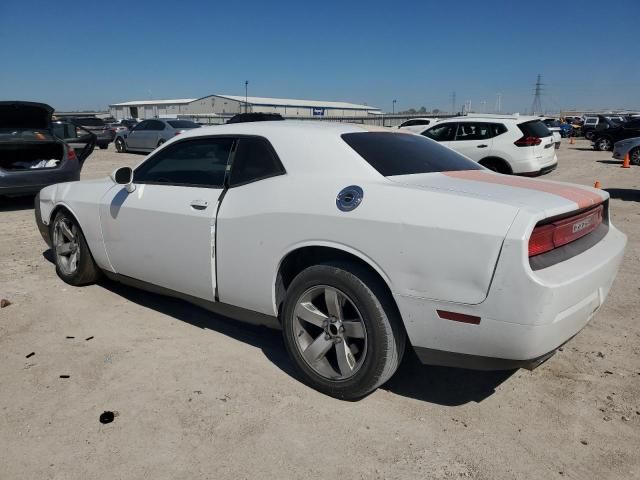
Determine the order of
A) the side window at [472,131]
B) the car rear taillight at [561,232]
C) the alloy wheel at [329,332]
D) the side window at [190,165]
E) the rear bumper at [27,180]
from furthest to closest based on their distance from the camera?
1. the side window at [472,131]
2. the rear bumper at [27,180]
3. the side window at [190,165]
4. the alloy wheel at [329,332]
5. the car rear taillight at [561,232]

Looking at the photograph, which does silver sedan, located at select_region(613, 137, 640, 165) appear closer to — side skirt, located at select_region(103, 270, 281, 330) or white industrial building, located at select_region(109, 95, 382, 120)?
side skirt, located at select_region(103, 270, 281, 330)

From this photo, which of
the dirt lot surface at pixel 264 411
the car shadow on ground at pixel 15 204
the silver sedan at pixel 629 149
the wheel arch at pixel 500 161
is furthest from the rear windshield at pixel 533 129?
the car shadow on ground at pixel 15 204

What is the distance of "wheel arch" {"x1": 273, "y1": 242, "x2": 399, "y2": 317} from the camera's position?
274 centimetres

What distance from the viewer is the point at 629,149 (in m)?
15.8

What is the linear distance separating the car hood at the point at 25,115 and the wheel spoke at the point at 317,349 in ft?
Result: 25.4

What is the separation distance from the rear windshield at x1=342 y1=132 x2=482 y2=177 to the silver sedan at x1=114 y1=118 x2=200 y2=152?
17682 mm

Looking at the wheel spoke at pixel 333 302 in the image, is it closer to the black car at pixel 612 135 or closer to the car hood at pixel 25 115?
the car hood at pixel 25 115

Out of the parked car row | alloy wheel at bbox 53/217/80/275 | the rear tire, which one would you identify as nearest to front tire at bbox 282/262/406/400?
alloy wheel at bbox 53/217/80/275

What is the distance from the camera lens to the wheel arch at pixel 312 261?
2.74 m

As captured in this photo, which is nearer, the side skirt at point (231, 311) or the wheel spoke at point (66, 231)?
the side skirt at point (231, 311)

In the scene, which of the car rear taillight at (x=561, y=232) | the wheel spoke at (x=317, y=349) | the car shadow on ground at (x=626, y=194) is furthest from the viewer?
the car shadow on ground at (x=626, y=194)

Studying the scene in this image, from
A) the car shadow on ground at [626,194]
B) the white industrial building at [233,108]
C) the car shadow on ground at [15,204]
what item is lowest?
the car shadow on ground at [15,204]

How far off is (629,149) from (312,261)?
16059 mm

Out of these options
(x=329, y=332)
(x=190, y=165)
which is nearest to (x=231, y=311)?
(x=329, y=332)
